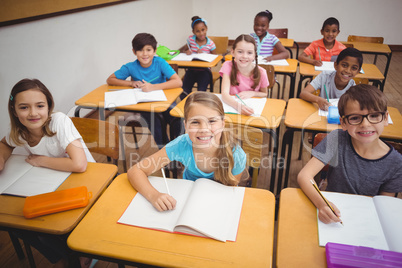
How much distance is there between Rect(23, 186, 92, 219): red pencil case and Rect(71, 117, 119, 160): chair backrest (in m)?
0.52

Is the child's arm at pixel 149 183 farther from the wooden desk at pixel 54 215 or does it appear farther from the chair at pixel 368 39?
the chair at pixel 368 39

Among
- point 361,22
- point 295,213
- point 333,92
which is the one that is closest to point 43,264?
point 295,213

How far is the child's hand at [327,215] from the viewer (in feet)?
3.28

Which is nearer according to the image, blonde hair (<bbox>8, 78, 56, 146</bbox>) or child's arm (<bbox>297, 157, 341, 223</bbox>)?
child's arm (<bbox>297, 157, 341, 223</bbox>)

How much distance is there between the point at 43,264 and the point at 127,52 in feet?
9.96

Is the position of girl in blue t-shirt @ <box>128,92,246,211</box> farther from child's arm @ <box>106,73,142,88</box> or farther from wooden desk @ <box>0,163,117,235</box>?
child's arm @ <box>106,73,142,88</box>

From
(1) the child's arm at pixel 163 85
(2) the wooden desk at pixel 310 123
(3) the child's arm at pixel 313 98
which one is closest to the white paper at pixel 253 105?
(2) the wooden desk at pixel 310 123

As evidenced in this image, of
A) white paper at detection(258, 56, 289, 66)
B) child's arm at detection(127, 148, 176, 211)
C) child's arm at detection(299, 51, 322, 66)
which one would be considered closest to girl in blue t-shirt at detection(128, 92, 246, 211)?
child's arm at detection(127, 148, 176, 211)

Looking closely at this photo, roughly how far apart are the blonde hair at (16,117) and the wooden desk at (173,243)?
65cm

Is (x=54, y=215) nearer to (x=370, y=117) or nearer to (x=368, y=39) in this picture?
(x=370, y=117)

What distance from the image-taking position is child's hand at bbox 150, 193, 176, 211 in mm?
1066

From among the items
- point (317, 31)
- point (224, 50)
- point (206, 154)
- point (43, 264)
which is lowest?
point (43, 264)

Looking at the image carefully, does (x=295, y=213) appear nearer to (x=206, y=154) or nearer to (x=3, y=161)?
(x=206, y=154)

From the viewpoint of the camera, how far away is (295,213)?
1075 millimetres
